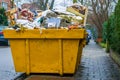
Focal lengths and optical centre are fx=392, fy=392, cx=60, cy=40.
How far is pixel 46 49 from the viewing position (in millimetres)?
9961

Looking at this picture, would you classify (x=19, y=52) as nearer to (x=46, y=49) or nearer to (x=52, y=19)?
(x=46, y=49)

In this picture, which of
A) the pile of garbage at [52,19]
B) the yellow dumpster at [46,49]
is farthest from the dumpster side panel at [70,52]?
the pile of garbage at [52,19]

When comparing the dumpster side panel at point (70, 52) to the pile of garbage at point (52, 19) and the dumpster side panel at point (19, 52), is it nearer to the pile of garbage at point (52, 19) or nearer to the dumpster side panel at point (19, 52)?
the pile of garbage at point (52, 19)

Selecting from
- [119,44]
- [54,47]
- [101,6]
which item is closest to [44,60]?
[54,47]

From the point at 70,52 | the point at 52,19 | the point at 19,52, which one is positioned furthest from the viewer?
the point at 52,19

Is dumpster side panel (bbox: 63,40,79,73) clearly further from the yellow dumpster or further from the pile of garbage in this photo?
the pile of garbage

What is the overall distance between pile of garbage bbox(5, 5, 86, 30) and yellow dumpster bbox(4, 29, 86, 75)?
28 centimetres

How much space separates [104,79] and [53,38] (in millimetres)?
1643

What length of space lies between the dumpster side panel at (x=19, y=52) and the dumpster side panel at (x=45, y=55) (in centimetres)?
22

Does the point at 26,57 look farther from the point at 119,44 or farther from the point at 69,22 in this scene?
the point at 119,44

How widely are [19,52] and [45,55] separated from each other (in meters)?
0.68

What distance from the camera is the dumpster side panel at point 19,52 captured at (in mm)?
10062

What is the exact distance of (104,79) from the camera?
9.84m

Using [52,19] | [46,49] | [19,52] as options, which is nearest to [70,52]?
[46,49]
